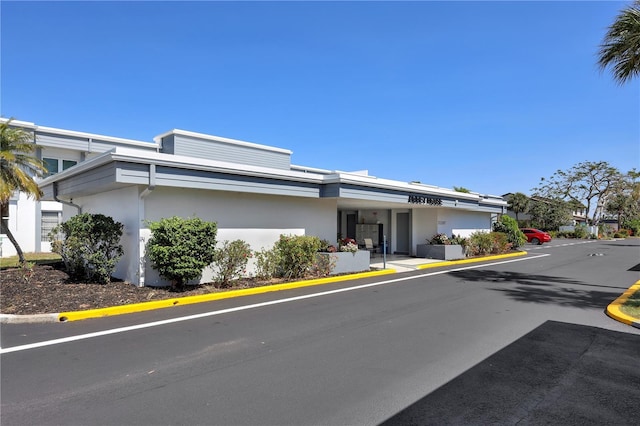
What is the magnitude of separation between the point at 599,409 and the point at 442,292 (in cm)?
659

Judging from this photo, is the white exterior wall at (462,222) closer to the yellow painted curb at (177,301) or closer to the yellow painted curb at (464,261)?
the yellow painted curb at (464,261)

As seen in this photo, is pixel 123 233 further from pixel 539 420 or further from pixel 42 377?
pixel 539 420

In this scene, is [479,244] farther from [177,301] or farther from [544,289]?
[177,301]

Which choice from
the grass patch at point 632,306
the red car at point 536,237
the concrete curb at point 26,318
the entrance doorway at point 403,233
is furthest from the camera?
the red car at point 536,237

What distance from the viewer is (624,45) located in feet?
31.0

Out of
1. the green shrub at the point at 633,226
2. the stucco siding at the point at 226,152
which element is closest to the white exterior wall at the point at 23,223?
the stucco siding at the point at 226,152

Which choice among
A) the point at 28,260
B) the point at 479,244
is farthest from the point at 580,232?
the point at 28,260

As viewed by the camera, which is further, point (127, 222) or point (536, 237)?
point (536, 237)

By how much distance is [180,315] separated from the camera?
7.52 metres

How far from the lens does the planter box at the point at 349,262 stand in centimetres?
1321

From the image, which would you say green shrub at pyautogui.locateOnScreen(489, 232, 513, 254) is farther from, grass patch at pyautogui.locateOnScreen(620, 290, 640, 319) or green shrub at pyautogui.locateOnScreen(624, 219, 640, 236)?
green shrub at pyautogui.locateOnScreen(624, 219, 640, 236)

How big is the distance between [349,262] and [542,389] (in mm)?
9582

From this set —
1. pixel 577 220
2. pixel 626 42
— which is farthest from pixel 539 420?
pixel 577 220

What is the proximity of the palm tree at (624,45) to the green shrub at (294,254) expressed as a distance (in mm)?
9659
